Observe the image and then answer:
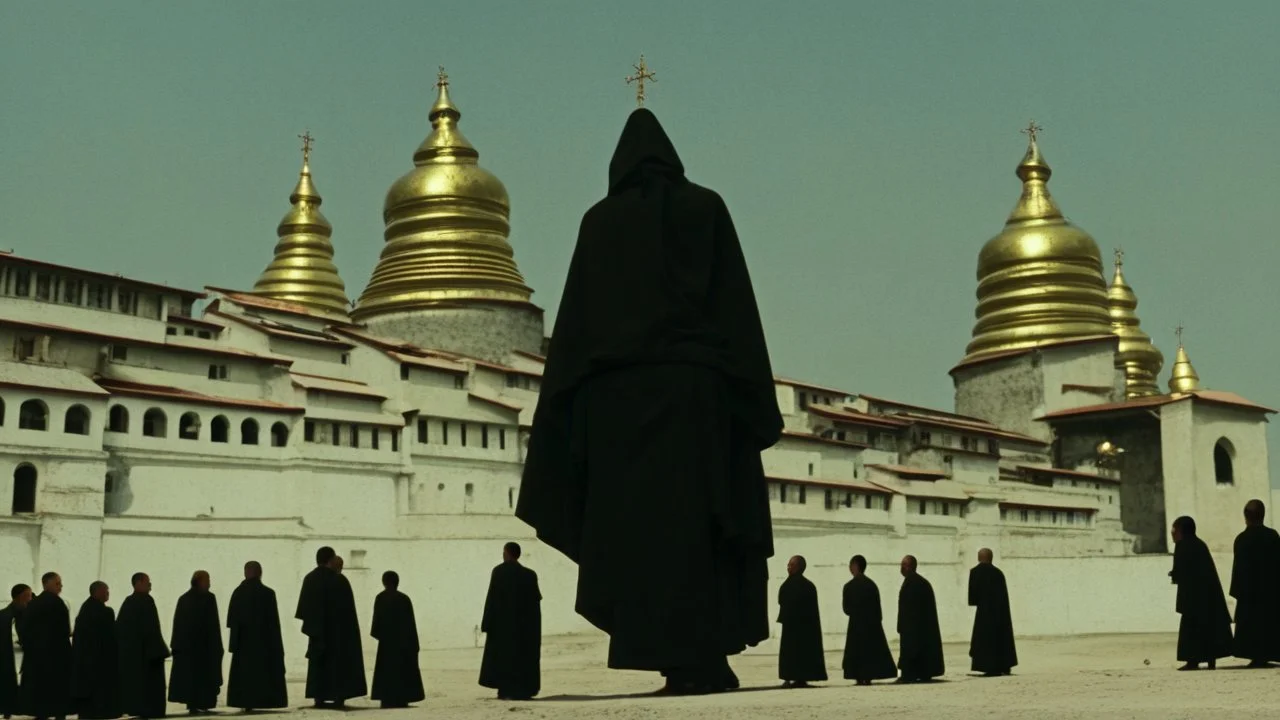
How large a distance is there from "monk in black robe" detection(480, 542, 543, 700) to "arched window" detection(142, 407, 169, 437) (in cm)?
2201

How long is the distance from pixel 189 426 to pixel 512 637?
22692mm

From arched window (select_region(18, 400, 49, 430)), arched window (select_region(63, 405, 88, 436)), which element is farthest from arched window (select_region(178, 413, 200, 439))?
arched window (select_region(18, 400, 49, 430))

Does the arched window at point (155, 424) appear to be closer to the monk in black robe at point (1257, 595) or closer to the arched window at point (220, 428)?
the arched window at point (220, 428)

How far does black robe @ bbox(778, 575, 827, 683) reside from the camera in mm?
15688

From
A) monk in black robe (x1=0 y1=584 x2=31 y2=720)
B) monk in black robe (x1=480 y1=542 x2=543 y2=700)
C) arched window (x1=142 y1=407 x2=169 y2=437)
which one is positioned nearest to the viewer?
monk in black robe (x1=480 y1=542 x2=543 y2=700)

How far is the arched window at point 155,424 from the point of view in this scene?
3341 centimetres

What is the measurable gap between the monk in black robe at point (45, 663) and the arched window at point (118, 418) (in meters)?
19.3

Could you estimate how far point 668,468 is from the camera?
30.3ft

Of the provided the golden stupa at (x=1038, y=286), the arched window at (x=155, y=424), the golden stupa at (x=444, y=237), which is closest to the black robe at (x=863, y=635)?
the arched window at (x=155, y=424)

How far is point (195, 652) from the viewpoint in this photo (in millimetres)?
13945

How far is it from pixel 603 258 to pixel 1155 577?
3396 centimetres

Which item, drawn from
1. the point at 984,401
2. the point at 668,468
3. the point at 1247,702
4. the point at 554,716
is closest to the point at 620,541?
the point at 668,468

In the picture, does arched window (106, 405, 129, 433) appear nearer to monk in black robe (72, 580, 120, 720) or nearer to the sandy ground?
monk in black robe (72, 580, 120, 720)

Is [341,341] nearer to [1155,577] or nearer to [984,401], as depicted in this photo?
[1155,577]
